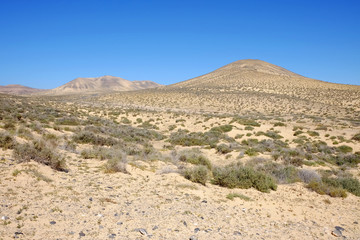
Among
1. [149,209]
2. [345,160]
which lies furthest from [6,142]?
[345,160]

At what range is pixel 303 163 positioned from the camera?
13250 mm

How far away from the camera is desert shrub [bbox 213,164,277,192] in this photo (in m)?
8.34

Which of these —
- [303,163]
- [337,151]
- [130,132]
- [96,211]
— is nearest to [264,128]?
[337,151]

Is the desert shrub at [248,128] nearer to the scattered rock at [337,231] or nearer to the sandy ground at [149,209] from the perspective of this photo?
the sandy ground at [149,209]

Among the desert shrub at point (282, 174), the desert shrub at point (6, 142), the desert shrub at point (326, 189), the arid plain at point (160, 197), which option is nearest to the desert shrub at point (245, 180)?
the arid plain at point (160, 197)

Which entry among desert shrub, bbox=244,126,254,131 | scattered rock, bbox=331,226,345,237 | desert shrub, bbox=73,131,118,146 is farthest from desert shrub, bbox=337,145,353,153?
desert shrub, bbox=73,131,118,146

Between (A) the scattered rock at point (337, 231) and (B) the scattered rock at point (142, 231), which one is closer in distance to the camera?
(B) the scattered rock at point (142, 231)

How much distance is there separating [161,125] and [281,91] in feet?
167

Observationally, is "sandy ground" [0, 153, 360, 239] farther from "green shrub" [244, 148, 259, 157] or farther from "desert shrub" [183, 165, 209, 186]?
"green shrub" [244, 148, 259, 157]

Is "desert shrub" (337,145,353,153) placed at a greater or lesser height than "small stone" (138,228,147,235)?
lesser

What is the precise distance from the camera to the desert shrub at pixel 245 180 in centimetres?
834

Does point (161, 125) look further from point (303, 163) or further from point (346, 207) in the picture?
point (346, 207)

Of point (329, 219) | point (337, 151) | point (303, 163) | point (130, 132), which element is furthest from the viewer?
point (130, 132)

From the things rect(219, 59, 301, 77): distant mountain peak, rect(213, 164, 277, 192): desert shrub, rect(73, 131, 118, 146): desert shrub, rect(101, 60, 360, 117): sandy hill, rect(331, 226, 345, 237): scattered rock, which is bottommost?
rect(331, 226, 345, 237): scattered rock
